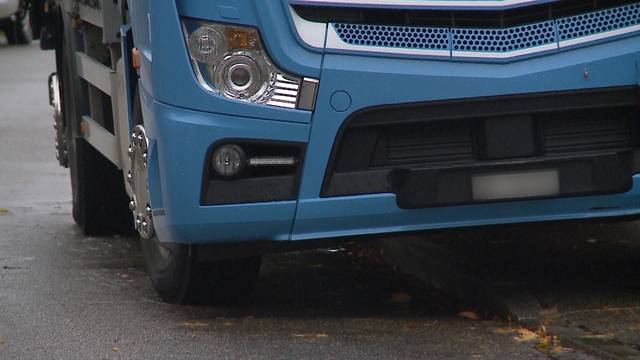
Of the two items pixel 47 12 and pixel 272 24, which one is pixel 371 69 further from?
pixel 47 12

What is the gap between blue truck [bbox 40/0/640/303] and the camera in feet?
20.1

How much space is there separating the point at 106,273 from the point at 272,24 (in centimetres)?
253

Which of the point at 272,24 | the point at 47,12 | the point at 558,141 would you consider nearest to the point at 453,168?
the point at 558,141

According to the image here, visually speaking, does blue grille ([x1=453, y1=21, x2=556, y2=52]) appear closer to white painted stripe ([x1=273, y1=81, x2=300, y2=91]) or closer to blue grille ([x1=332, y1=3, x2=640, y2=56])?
blue grille ([x1=332, y1=3, x2=640, y2=56])

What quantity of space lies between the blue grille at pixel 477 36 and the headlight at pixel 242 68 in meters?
0.29

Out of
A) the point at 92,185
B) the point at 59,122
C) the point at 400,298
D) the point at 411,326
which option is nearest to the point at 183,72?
the point at 411,326

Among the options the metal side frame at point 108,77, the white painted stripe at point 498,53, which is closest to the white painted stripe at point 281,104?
the white painted stripe at point 498,53

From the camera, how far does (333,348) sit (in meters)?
6.13

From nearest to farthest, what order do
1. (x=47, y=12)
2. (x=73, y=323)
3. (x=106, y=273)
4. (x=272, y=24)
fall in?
(x=272, y=24)
(x=73, y=323)
(x=106, y=273)
(x=47, y=12)

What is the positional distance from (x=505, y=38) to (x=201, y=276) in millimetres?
1625

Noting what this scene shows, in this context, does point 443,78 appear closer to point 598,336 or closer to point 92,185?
point 598,336

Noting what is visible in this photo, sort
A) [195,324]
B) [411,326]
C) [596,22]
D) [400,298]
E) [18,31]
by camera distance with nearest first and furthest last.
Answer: [596,22], [411,326], [195,324], [400,298], [18,31]

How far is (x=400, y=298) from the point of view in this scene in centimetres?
723

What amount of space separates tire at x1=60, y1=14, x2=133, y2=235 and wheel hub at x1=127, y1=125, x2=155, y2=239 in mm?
2434
